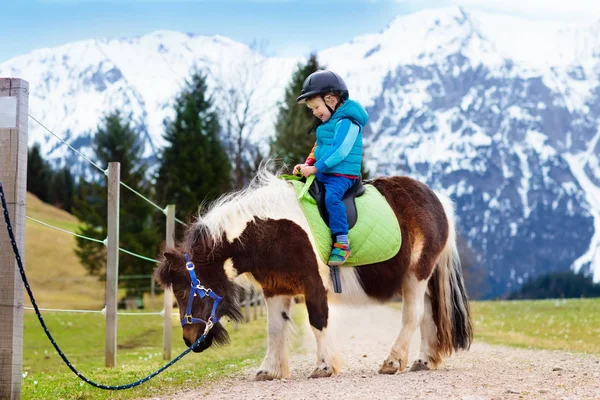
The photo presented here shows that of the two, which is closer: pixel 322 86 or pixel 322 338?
pixel 322 338

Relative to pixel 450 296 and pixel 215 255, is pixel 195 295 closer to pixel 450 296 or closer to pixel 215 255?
pixel 215 255

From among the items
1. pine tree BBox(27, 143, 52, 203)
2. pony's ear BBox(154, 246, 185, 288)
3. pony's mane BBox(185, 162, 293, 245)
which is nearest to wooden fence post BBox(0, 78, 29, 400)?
Result: pony's ear BBox(154, 246, 185, 288)

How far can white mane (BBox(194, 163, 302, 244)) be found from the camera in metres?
7.07

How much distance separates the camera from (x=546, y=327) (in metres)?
19.5

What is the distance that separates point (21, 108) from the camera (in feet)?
20.4

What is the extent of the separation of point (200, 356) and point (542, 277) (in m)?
93.6

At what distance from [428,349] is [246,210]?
8.09 ft

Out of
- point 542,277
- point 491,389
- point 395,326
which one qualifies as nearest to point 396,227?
point 491,389

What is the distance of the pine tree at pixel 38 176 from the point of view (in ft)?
249

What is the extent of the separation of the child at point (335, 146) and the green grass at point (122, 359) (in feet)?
6.55

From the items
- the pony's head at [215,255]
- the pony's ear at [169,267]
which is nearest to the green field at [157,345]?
the pony's head at [215,255]

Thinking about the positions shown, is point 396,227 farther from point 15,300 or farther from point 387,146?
point 387,146

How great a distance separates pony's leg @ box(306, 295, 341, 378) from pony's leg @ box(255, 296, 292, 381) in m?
0.34

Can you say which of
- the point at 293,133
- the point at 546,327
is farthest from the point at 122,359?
the point at 293,133
